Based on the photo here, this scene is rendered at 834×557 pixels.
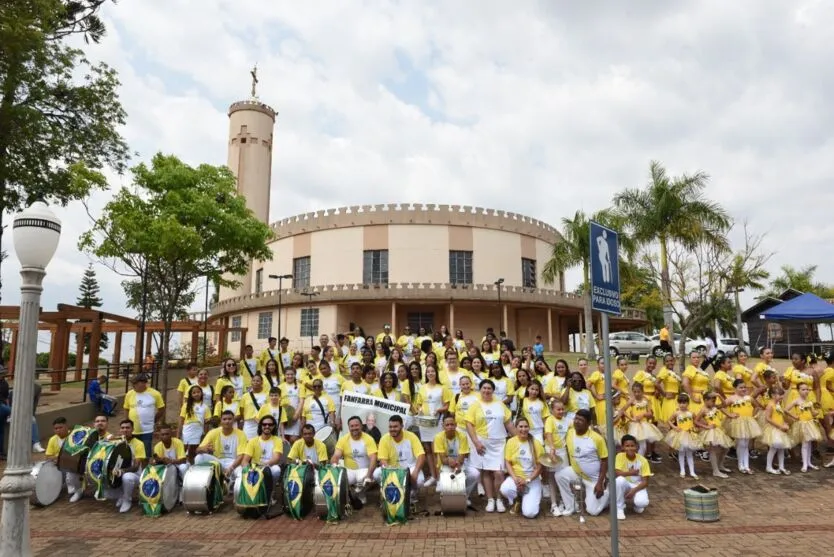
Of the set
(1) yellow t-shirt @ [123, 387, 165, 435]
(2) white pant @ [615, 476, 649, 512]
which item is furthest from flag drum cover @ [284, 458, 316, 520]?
(2) white pant @ [615, 476, 649, 512]

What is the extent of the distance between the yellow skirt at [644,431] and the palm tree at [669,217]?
10416 mm

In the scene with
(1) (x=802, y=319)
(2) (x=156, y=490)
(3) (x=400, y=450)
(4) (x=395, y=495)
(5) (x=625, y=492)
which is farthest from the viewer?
(1) (x=802, y=319)

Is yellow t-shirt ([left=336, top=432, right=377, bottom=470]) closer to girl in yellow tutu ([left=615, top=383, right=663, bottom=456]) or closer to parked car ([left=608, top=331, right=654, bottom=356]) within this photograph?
girl in yellow tutu ([left=615, top=383, right=663, bottom=456])

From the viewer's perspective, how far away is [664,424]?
10.1 meters

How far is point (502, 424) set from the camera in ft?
26.3

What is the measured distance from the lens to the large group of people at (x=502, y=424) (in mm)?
7609

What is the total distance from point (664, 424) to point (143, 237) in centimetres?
1215

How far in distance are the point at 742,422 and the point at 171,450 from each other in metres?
9.23

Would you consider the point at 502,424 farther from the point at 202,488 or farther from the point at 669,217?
the point at 669,217

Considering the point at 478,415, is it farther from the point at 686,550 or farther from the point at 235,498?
the point at 235,498

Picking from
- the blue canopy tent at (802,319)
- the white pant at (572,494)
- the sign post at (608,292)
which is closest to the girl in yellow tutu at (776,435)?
the white pant at (572,494)

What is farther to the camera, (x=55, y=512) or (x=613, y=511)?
(x=55, y=512)

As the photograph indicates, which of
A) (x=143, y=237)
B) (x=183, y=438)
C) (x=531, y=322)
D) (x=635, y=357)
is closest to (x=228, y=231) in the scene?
(x=143, y=237)

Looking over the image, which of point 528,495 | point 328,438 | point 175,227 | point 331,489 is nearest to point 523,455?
point 528,495
